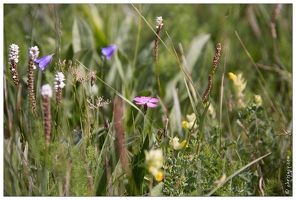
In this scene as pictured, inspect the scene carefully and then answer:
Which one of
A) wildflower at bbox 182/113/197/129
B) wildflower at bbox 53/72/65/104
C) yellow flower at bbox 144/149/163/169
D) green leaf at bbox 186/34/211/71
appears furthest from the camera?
green leaf at bbox 186/34/211/71

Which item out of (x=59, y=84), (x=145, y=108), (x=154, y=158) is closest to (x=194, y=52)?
(x=145, y=108)

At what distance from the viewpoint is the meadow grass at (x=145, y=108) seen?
1.50m

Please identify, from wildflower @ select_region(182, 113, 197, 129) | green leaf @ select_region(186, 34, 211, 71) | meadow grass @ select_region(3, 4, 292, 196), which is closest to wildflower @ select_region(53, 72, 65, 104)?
meadow grass @ select_region(3, 4, 292, 196)

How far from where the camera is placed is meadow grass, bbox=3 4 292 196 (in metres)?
1.50

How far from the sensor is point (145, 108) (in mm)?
1575

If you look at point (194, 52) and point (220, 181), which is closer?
point (220, 181)

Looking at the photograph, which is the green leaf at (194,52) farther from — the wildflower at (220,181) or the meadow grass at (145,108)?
the wildflower at (220,181)

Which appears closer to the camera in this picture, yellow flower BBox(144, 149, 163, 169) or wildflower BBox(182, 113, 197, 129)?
yellow flower BBox(144, 149, 163, 169)

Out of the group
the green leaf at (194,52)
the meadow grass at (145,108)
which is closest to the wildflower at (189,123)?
the meadow grass at (145,108)

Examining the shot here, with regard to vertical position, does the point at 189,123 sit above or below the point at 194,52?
below

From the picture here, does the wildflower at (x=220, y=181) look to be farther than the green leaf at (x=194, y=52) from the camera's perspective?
No

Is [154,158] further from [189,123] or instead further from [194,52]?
[194,52]

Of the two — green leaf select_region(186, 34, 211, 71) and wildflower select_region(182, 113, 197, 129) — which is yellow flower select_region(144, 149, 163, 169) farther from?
green leaf select_region(186, 34, 211, 71)

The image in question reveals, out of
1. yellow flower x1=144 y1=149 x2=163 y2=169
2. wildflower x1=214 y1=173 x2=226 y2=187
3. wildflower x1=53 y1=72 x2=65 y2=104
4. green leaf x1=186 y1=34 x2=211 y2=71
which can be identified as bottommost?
wildflower x1=214 y1=173 x2=226 y2=187
